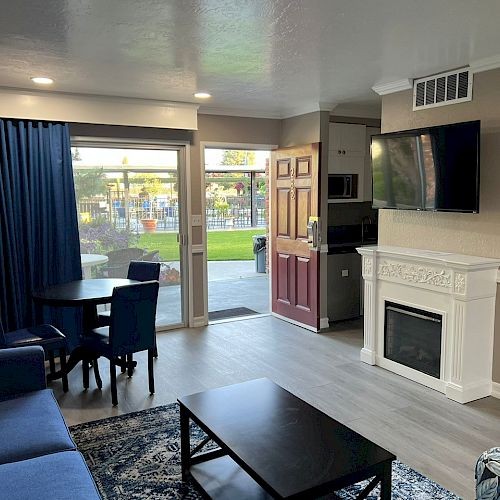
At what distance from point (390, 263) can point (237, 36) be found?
2.26 metres

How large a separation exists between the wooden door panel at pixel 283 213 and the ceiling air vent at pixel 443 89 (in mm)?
1977

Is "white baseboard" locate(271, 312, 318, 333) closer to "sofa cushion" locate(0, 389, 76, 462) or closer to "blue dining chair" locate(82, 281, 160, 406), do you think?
"blue dining chair" locate(82, 281, 160, 406)

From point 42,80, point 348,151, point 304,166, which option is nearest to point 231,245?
point 348,151

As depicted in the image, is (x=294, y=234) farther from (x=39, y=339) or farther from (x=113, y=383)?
(x=39, y=339)

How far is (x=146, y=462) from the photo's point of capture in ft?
9.25

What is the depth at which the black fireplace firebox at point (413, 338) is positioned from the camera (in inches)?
152

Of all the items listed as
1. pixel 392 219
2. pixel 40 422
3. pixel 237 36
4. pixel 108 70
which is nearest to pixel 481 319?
pixel 392 219

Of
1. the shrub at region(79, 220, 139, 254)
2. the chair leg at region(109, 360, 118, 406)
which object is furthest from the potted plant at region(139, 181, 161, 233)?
the chair leg at region(109, 360, 118, 406)

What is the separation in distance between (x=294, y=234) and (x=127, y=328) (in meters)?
2.65

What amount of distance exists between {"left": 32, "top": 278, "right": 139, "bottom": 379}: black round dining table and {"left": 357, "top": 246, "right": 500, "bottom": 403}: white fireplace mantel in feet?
7.59

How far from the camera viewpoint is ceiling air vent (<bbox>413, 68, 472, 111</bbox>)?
3762mm

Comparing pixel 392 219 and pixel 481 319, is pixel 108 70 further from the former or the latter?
pixel 481 319

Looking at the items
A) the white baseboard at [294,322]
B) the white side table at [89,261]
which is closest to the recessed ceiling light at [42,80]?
the white side table at [89,261]

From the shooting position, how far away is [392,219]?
179 inches
